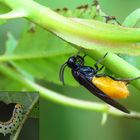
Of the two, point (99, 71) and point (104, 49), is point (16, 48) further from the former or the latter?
point (104, 49)

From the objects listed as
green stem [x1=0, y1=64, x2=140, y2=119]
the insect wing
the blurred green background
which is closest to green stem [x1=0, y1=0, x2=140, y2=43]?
the insect wing

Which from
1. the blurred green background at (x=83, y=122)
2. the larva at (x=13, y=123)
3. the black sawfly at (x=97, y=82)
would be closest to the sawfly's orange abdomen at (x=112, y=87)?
the black sawfly at (x=97, y=82)

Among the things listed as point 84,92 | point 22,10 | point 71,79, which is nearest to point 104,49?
point 22,10

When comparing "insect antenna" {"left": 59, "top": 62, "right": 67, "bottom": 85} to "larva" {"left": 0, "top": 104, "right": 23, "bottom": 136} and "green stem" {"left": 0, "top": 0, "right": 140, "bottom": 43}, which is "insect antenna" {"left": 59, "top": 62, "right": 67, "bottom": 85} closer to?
"larva" {"left": 0, "top": 104, "right": 23, "bottom": 136}

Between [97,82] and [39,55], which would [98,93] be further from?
[39,55]

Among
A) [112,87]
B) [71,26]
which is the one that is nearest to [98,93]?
[112,87]
